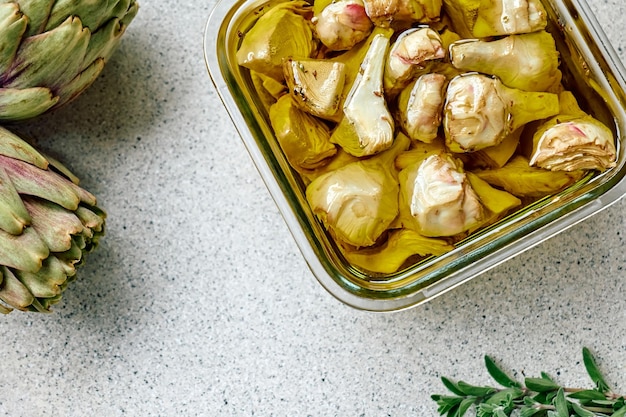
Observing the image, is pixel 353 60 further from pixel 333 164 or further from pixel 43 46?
pixel 43 46

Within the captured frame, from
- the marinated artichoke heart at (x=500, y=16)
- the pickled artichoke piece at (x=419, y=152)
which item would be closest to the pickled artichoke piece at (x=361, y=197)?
the pickled artichoke piece at (x=419, y=152)

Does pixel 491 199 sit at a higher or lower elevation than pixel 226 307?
higher

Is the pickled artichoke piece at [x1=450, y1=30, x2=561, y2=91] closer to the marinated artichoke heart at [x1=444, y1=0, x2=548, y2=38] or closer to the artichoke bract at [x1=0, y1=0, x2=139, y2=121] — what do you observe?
the marinated artichoke heart at [x1=444, y1=0, x2=548, y2=38]

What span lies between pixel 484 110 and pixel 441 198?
0.08 meters

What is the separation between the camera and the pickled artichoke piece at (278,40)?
64 cm

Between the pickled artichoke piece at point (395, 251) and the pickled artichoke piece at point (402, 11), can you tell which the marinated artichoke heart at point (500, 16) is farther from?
the pickled artichoke piece at point (395, 251)

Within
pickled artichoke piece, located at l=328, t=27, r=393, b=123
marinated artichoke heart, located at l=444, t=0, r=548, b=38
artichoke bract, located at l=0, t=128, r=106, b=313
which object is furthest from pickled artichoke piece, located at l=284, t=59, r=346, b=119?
artichoke bract, located at l=0, t=128, r=106, b=313

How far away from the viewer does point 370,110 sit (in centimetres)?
63

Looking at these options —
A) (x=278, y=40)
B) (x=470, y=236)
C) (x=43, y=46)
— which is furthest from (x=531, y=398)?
(x=43, y=46)

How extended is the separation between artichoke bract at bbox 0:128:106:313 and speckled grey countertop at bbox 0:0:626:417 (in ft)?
0.36

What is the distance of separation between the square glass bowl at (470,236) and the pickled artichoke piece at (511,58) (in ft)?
0.18

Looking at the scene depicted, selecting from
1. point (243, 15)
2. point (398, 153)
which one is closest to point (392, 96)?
point (398, 153)

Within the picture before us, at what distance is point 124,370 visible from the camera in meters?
0.82

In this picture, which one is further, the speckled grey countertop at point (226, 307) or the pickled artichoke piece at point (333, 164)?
the speckled grey countertop at point (226, 307)
